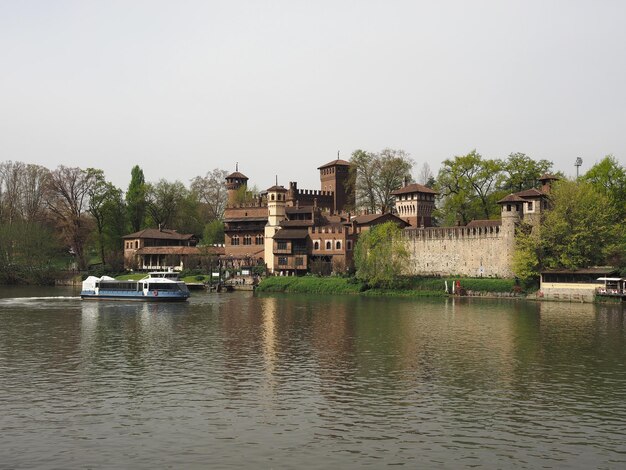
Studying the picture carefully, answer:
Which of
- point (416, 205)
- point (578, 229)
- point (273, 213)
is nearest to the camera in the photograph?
point (578, 229)

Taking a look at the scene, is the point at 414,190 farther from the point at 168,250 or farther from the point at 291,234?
the point at 168,250

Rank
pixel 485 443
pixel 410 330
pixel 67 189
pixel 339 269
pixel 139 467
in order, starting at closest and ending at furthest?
pixel 139 467 → pixel 485 443 → pixel 410 330 → pixel 339 269 → pixel 67 189

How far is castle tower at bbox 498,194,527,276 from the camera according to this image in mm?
73688

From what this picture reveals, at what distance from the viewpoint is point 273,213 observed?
94938mm

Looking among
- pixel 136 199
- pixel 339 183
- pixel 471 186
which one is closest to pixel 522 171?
pixel 471 186

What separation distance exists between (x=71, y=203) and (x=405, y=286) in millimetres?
50029

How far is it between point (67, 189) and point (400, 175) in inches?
1809

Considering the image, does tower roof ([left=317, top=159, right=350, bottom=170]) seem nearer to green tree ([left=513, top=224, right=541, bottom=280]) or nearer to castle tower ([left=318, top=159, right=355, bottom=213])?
castle tower ([left=318, top=159, right=355, bottom=213])

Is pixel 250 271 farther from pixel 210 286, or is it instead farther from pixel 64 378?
pixel 64 378

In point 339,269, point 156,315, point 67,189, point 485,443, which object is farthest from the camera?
point 67,189

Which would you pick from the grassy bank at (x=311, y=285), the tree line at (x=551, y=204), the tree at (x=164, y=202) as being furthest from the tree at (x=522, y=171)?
the tree at (x=164, y=202)

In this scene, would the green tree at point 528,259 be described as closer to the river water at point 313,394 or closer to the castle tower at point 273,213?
the river water at point 313,394

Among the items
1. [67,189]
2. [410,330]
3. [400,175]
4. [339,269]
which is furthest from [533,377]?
[67,189]

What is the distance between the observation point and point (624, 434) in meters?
20.3
